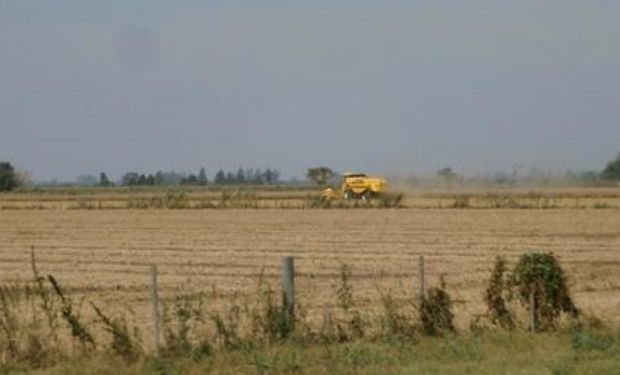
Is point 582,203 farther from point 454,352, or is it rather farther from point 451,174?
point 454,352

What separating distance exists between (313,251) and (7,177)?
13670 centimetres

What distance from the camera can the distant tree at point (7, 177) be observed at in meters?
164

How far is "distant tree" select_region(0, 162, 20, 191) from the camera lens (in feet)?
539

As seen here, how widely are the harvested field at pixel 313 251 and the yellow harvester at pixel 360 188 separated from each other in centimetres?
2306

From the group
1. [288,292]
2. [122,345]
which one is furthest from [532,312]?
[122,345]

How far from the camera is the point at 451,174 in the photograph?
424 ft

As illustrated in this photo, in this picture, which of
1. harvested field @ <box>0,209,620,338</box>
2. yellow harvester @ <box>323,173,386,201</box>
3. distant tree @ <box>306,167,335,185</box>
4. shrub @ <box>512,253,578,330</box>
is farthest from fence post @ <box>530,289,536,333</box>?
distant tree @ <box>306,167,335,185</box>

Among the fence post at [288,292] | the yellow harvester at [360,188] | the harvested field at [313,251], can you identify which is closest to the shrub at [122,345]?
the fence post at [288,292]

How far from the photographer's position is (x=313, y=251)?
37.2 m

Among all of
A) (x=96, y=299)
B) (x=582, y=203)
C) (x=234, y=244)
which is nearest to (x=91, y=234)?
(x=234, y=244)

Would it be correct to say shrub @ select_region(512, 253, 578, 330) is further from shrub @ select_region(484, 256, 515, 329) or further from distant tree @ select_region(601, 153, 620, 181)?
distant tree @ select_region(601, 153, 620, 181)

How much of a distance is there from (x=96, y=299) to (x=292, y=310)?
957 cm

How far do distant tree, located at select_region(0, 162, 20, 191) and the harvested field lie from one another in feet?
325

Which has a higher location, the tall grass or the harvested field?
the tall grass
